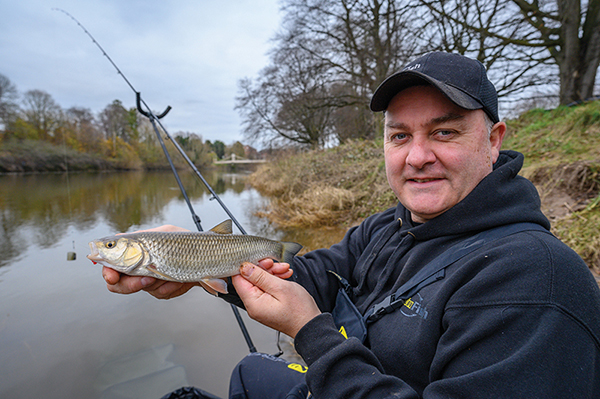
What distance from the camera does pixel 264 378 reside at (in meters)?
1.88

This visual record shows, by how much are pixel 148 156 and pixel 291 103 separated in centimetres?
2544

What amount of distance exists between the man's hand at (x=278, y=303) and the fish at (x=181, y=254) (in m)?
0.34

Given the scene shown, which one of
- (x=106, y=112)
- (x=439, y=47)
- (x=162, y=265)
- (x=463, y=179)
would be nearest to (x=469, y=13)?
(x=439, y=47)

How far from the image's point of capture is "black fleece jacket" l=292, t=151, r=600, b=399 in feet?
2.84

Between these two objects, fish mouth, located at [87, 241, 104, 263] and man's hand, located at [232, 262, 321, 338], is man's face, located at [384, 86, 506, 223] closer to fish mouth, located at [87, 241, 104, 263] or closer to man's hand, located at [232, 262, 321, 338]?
man's hand, located at [232, 262, 321, 338]

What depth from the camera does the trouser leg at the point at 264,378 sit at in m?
1.80

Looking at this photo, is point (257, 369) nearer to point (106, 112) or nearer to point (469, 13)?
point (469, 13)

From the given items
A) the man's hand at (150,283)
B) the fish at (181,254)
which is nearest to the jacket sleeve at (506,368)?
the man's hand at (150,283)

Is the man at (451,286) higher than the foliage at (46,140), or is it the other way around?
the foliage at (46,140)

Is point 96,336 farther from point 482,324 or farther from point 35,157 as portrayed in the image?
point 35,157

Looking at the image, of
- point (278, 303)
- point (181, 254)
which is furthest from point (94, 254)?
point (278, 303)

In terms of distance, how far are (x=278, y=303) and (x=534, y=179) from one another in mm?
5590

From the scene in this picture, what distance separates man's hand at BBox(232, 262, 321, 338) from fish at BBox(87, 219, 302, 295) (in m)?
0.34

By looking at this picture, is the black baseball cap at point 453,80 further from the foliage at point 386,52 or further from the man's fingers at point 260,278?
the foliage at point 386,52
